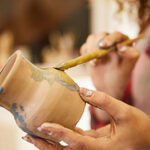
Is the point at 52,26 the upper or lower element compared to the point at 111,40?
upper

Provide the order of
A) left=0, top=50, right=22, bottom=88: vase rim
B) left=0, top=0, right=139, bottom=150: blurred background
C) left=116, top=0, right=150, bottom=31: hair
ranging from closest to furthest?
left=0, top=50, right=22, bottom=88: vase rim < left=116, top=0, right=150, bottom=31: hair < left=0, top=0, right=139, bottom=150: blurred background

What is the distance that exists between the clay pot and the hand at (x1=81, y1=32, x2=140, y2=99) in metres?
0.32

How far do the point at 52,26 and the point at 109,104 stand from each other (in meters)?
1.92

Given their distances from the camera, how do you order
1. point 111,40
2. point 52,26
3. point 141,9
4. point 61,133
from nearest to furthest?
point 61,133
point 111,40
point 141,9
point 52,26

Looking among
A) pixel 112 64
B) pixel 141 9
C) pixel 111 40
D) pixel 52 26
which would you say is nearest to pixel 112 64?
pixel 112 64

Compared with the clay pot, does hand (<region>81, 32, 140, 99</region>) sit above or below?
above

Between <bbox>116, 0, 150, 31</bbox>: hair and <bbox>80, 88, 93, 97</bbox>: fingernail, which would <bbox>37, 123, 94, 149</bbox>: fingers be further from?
<bbox>116, 0, 150, 31</bbox>: hair

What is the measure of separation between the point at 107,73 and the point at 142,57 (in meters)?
0.28

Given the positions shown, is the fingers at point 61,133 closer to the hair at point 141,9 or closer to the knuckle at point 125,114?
the knuckle at point 125,114

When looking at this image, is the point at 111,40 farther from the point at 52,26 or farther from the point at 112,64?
the point at 52,26

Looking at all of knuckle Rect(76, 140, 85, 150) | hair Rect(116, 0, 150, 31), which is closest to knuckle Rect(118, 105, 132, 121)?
knuckle Rect(76, 140, 85, 150)

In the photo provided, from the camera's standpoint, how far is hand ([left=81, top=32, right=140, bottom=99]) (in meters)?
0.80

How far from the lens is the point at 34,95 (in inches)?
19.0

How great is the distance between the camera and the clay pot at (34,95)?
47 cm
